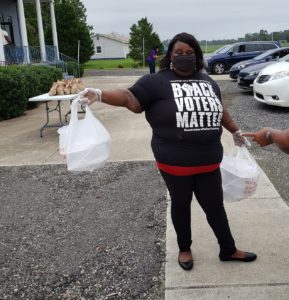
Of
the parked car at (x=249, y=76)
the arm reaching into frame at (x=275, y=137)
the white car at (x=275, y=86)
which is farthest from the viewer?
the parked car at (x=249, y=76)

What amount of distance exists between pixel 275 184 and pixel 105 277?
8.40ft

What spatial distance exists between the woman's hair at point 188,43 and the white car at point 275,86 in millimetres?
6722

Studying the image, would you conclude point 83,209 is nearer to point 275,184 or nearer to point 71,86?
point 275,184

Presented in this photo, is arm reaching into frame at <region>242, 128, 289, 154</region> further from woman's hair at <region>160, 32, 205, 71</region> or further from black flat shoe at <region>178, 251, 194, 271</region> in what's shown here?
black flat shoe at <region>178, 251, 194, 271</region>

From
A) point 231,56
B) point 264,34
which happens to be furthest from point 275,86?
point 264,34

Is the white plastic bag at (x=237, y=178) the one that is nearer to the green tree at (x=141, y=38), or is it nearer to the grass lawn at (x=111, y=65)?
the grass lawn at (x=111, y=65)

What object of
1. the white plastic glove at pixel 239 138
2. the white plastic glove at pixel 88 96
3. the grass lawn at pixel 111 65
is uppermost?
the white plastic glove at pixel 88 96

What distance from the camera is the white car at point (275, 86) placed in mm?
9141

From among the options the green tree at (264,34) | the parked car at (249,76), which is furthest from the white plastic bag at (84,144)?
the green tree at (264,34)

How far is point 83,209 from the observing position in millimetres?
4469

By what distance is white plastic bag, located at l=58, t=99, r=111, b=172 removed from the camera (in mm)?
2924

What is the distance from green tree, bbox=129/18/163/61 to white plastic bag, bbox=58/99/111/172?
143ft

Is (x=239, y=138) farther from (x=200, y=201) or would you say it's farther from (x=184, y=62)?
(x=184, y=62)

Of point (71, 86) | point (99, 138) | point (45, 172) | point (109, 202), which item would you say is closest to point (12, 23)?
point (71, 86)
